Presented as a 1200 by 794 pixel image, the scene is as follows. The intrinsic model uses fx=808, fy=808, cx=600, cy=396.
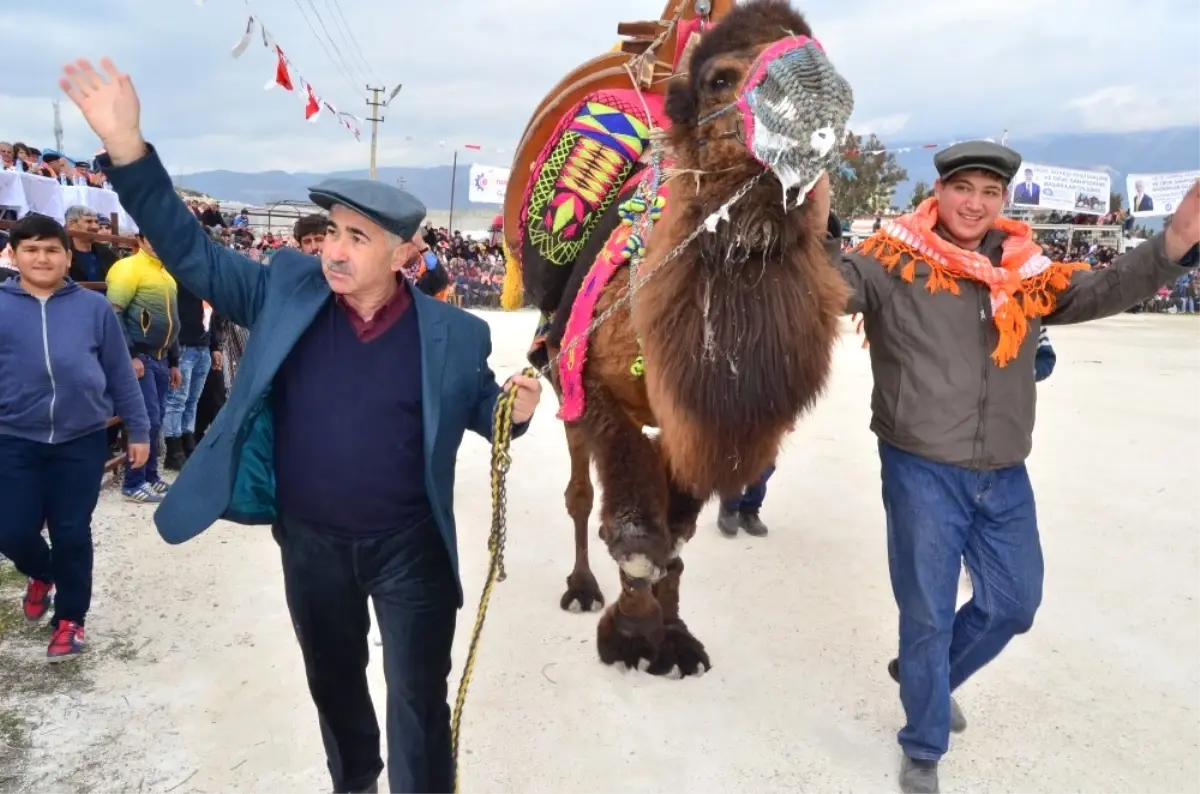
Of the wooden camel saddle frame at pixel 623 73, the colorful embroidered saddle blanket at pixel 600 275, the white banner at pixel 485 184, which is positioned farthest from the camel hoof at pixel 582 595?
the white banner at pixel 485 184

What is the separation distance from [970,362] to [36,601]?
13.8 feet

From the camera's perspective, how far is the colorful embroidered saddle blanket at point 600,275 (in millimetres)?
3047

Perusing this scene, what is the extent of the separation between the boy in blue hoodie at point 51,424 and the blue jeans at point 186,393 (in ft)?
8.83

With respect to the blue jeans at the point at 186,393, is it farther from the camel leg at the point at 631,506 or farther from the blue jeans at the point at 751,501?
the camel leg at the point at 631,506

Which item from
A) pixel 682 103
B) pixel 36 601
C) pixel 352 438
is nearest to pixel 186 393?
pixel 36 601

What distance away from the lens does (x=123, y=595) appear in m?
4.11

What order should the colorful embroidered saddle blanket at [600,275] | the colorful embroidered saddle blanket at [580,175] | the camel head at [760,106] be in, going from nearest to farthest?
the camel head at [760,106] → the colorful embroidered saddle blanket at [600,275] → the colorful embroidered saddle blanket at [580,175]

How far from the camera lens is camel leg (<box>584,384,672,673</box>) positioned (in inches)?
122

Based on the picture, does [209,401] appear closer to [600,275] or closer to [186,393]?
[186,393]

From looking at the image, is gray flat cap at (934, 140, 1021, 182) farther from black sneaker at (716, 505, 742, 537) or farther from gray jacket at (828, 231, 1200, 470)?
black sneaker at (716, 505, 742, 537)

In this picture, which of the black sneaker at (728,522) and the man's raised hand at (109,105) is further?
the black sneaker at (728,522)

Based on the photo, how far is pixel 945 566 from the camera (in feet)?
9.11

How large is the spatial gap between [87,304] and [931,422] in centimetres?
367

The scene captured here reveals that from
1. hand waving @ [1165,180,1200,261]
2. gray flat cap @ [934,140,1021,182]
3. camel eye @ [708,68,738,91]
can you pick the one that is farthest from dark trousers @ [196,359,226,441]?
hand waving @ [1165,180,1200,261]
